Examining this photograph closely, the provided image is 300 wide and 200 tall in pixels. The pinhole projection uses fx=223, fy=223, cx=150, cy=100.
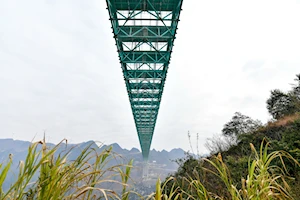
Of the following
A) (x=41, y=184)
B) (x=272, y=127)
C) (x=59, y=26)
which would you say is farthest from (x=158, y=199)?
(x=59, y=26)

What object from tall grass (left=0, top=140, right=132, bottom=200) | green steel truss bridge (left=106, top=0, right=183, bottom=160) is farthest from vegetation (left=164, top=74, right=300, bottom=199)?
green steel truss bridge (left=106, top=0, right=183, bottom=160)

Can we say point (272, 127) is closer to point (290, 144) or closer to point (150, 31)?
point (290, 144)

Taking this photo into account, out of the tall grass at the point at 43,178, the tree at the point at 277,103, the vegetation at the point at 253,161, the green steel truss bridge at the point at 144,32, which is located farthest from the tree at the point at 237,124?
the tall grass at the point at 43,178

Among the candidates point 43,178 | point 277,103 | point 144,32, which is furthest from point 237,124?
point 43,178

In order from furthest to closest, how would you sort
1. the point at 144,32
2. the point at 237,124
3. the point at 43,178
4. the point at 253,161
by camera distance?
the point at 237,124 → the point at 144,32 → the point at 253,161 → the point at 43,178

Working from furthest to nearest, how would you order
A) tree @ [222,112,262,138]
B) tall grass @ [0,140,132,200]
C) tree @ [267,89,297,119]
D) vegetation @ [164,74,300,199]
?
tree @ [222,112,262,138]
tree @ [267,89,297,119]
vegetation @ [164,74,300,199]
tall grass @ [0,140,132,200]

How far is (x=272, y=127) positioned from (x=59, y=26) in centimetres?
878

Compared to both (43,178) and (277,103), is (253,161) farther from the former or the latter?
(277,103)

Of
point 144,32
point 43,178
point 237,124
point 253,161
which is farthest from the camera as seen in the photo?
point 237,124

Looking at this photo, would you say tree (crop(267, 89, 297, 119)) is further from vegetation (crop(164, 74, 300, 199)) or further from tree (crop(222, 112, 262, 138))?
tree (crop(222, 112, 262, 138))

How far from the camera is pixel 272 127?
645 cm

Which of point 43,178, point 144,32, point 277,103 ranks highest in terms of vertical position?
point 144,32

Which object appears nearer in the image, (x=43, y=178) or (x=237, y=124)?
(x=43, y=178)

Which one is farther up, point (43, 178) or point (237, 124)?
point (237, 124)
